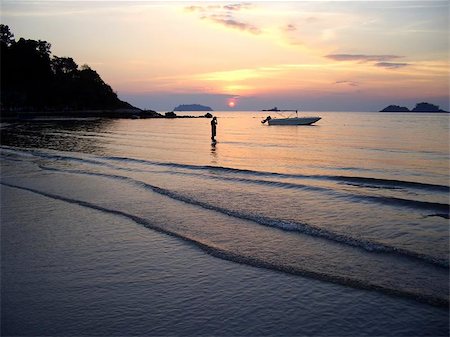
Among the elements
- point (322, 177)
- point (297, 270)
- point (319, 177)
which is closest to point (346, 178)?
point (322, 177)

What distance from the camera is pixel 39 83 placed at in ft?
Answer: 433

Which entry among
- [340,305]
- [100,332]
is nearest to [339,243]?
[340,305]

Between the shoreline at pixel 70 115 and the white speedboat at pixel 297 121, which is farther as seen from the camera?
the shoreline at pixel 70 115

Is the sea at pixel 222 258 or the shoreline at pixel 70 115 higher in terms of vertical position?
the shoreline at pixel 70 115

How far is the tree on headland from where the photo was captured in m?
122

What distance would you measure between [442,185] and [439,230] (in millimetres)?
9061

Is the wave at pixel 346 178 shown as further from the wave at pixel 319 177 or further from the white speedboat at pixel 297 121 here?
the white speedboat at pixel 297 121

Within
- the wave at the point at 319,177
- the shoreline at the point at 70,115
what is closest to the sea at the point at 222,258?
the wave at the point at 319,177

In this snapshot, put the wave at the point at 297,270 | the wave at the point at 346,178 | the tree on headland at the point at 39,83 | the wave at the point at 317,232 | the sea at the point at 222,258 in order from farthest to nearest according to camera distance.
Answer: the tree on headland at the point at 39,83 < the wave at the point at 346,178 < the wave at the point at 317,232 < the wave at the point at 297,270 < the sea at the point at 222,258

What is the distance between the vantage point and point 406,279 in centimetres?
710

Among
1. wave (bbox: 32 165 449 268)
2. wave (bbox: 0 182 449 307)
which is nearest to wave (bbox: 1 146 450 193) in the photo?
wave (bbox: 32 165 449 268)

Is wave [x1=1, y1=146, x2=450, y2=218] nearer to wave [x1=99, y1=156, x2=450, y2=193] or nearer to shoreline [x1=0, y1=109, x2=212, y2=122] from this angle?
wave [x1=99, y1=156, x2=450, y2=193]

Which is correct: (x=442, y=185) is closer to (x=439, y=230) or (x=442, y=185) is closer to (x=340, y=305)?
(x=439, y=230)

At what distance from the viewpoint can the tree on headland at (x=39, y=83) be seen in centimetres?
12244
